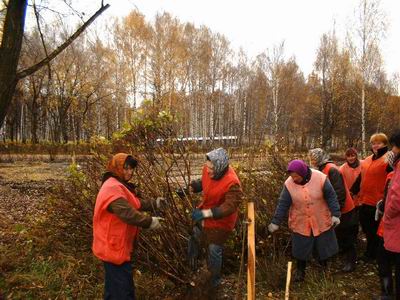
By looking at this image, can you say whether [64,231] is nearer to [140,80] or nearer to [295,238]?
[295,238]

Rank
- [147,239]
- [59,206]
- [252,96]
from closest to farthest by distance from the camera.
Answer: [147,239] → [59,206] → [252,96]

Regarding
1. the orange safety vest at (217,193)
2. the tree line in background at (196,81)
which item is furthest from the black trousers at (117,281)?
the tree line in background at (196,81)

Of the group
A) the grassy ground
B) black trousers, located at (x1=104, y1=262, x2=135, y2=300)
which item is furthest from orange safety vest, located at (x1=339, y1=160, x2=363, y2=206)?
black trousers, located at (x1=104, y1=262, x2=135, y2=300)

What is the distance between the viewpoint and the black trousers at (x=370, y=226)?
489cm

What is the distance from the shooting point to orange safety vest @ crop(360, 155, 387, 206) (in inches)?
184

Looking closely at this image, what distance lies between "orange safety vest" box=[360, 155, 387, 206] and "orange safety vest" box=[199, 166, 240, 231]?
188 cm

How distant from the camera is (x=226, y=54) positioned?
37188 mm

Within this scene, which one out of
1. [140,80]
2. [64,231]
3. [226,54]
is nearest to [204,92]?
[226,54]

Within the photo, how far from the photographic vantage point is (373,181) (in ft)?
15.6

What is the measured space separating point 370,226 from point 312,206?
1235mm

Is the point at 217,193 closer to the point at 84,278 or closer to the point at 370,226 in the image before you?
the point at 84,278

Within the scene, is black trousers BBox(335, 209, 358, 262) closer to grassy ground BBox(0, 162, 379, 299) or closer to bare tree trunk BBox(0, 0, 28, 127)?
grassy ground BBox(0, 162, 379, 299)

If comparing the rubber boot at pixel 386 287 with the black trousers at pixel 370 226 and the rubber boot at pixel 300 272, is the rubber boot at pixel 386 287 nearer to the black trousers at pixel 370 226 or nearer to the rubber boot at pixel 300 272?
the rubber boot at pixel 300 272

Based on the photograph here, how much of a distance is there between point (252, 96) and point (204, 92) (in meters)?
7.08
